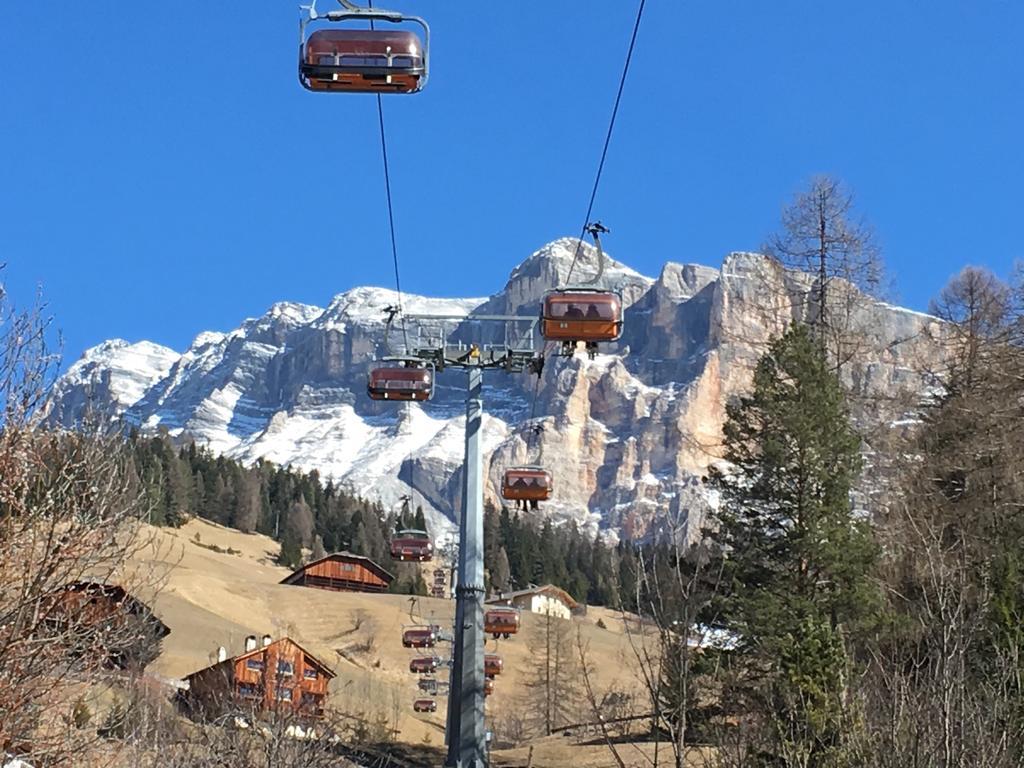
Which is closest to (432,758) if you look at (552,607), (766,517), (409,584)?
(766,517)

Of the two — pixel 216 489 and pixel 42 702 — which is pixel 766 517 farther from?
pixel 216 489

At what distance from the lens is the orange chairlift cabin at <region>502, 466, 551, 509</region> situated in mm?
24391

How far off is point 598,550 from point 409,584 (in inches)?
1279

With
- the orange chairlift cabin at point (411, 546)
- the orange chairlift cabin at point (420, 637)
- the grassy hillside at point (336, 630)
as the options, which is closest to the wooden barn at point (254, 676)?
the orange chairlift cabin at point (420, 637)

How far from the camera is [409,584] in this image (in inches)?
3949

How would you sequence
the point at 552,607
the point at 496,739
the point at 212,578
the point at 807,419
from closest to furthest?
the point at 807,419 → the point at 496,739 → the point at 212,578 → the point at 552,607

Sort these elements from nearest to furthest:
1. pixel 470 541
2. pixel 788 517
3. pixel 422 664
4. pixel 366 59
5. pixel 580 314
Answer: pixel 366 59 < pixel 580 314 < pixel 470 541 < pixel 788 517 < pixel 422 664

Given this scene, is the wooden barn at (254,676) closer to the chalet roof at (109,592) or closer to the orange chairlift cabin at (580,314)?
the chalet roof at (109,592)

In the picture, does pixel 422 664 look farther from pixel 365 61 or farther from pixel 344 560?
pixel 344 560

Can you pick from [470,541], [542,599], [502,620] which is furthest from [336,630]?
[470,541]

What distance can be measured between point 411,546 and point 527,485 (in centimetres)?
518

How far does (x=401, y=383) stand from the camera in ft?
75.5

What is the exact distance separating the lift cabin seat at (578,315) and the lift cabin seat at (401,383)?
6812mm

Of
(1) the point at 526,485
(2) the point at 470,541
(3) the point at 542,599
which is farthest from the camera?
(3) the point at 542,599
